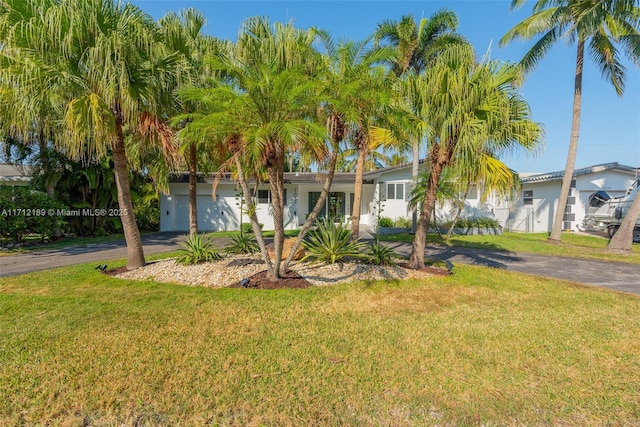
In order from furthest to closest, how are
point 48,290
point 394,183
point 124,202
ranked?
point 394,183, point 124,202, point 48,290

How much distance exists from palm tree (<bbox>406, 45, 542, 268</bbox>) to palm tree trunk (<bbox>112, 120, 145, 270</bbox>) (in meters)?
7.07

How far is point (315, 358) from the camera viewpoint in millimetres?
3455

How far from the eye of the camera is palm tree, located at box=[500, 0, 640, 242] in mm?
11023

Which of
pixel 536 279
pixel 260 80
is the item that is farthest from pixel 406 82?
pixel 536 279

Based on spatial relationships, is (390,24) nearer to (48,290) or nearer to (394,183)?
(394,183)

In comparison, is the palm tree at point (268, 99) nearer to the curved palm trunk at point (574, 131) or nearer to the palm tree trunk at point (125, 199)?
the palm tree trunk at point (125, 199)

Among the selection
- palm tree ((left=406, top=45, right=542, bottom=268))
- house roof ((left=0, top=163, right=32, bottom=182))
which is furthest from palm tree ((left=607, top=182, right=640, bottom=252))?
house roof ((left=0, top=163, right=32, bottom=182))

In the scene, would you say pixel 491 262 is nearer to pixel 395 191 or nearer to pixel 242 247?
pixel 242 247

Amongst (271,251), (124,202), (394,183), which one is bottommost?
Result: (271,251)

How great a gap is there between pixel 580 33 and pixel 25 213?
22754 mm

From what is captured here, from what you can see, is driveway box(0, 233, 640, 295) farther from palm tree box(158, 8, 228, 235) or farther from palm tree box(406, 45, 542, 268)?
palm tree box(158, 8, 228, 235)

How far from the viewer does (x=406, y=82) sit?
6.86 meters

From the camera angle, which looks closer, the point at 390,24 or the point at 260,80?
the point at 260,80

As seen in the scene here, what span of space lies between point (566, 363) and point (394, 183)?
16.4 m
